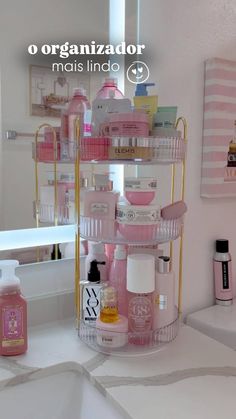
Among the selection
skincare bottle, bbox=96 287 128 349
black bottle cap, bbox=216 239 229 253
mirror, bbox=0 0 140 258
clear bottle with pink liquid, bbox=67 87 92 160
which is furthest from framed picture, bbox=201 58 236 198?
skincare bottle, bbox=96 287 128 349

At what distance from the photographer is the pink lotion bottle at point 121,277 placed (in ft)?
2.86

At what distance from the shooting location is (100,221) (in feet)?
2.73

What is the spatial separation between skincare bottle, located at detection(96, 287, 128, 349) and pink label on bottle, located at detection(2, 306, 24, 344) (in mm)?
168

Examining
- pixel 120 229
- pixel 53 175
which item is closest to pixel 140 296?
pixel 120 229

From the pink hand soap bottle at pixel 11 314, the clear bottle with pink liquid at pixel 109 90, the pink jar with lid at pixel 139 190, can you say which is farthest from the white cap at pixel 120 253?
the clear bottle with pink liquid at pixel 109 90

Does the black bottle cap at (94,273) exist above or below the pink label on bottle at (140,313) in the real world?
above

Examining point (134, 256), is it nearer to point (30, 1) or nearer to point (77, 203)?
point (77, 203)

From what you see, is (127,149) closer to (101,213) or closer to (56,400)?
(101,213)

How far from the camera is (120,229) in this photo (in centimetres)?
83

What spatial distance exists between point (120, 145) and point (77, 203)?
16 centimetres

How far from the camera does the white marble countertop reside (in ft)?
2.17

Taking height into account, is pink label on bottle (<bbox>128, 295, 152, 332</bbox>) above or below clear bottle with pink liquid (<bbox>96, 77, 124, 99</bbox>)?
below

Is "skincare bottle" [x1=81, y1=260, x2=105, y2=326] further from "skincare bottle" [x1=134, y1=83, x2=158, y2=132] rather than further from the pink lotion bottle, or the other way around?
"skincare bottle" [x1=134, y1=83, x2=158, y2=132]

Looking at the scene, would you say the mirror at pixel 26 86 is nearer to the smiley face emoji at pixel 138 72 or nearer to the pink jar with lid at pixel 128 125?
the smiley face emoji at pixel 138 72
